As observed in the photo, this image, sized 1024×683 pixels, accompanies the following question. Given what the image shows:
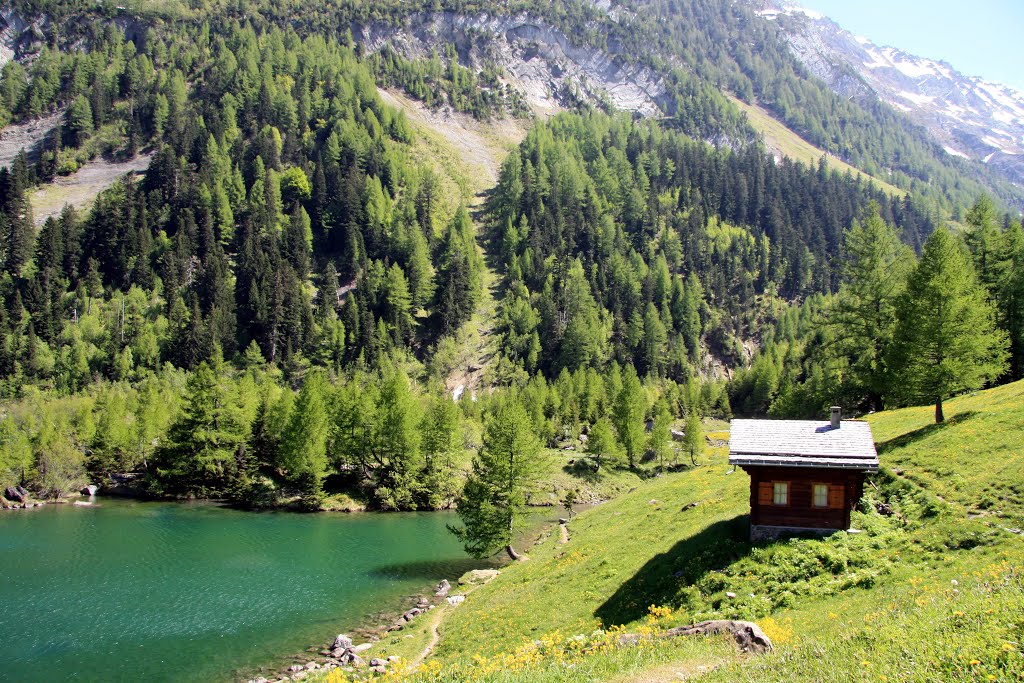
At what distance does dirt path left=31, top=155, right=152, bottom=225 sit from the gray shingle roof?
177 meters

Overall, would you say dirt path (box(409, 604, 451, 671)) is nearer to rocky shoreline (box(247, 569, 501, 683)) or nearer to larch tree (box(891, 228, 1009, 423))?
rocky shoreline (box(247, 569, 501, 683))

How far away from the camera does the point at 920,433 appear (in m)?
40.4

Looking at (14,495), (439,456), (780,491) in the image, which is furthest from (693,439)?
(14,495)

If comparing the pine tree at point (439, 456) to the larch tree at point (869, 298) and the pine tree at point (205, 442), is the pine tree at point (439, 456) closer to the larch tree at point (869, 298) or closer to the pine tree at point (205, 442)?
the pine tree at point (205, 442)

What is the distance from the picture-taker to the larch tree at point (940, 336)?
42250 mm

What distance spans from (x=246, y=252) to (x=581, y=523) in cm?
12058

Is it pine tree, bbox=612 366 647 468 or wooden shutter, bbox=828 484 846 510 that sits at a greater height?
wooden shutter, bbox=828 484 846 510

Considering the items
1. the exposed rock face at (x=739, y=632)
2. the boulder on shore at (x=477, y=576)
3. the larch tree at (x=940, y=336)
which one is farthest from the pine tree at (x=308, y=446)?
the exposed rock face at (x=739, y=632)

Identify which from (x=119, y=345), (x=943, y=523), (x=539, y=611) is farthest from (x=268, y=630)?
(x=119, y=345)

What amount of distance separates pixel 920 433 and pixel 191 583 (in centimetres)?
5392

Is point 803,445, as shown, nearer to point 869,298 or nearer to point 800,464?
point 800,464

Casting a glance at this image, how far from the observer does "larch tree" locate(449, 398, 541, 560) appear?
176 feet

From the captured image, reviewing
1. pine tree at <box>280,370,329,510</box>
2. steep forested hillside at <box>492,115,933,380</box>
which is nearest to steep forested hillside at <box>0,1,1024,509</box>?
pine tree at <box>280,370,329,510</box>

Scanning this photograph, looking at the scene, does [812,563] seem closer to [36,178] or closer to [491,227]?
[491,227]
